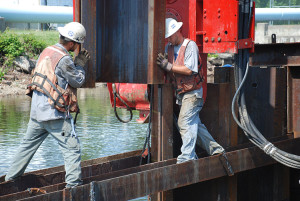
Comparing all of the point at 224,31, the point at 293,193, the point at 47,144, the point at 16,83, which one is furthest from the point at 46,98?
the point at 16,83

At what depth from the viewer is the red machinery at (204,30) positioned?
6.04 metres

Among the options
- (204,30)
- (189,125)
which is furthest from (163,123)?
(204,30)

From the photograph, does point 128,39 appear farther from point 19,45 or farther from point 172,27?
point 19,45

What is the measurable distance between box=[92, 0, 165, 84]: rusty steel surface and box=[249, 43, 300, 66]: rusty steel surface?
232cm

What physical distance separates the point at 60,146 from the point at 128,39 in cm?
171

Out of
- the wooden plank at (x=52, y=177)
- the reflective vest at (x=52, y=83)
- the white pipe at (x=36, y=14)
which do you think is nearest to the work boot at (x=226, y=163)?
the wooden plank at (x=52, y=177)

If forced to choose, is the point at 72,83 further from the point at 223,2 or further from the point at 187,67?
the point at 223,2

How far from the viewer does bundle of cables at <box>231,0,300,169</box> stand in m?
6.05

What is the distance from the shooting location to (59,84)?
4.85m

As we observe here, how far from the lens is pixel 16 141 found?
11.6 metres

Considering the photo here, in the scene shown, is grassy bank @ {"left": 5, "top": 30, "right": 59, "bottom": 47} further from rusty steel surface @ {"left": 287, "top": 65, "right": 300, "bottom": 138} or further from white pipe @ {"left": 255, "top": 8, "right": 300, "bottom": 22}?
rusty steel surface @ {"left": 287, "top": 65, "right": 300, "bottom": 138}

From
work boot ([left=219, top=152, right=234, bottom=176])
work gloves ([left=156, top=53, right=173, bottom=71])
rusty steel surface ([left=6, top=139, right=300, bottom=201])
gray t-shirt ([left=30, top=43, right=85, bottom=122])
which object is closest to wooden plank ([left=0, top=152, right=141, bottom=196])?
rusty steel surface ([left=6, top=139, right=300, bottom=201])

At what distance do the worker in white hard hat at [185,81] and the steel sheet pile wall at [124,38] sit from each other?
15 centimetres

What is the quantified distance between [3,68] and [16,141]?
33.9 feet
